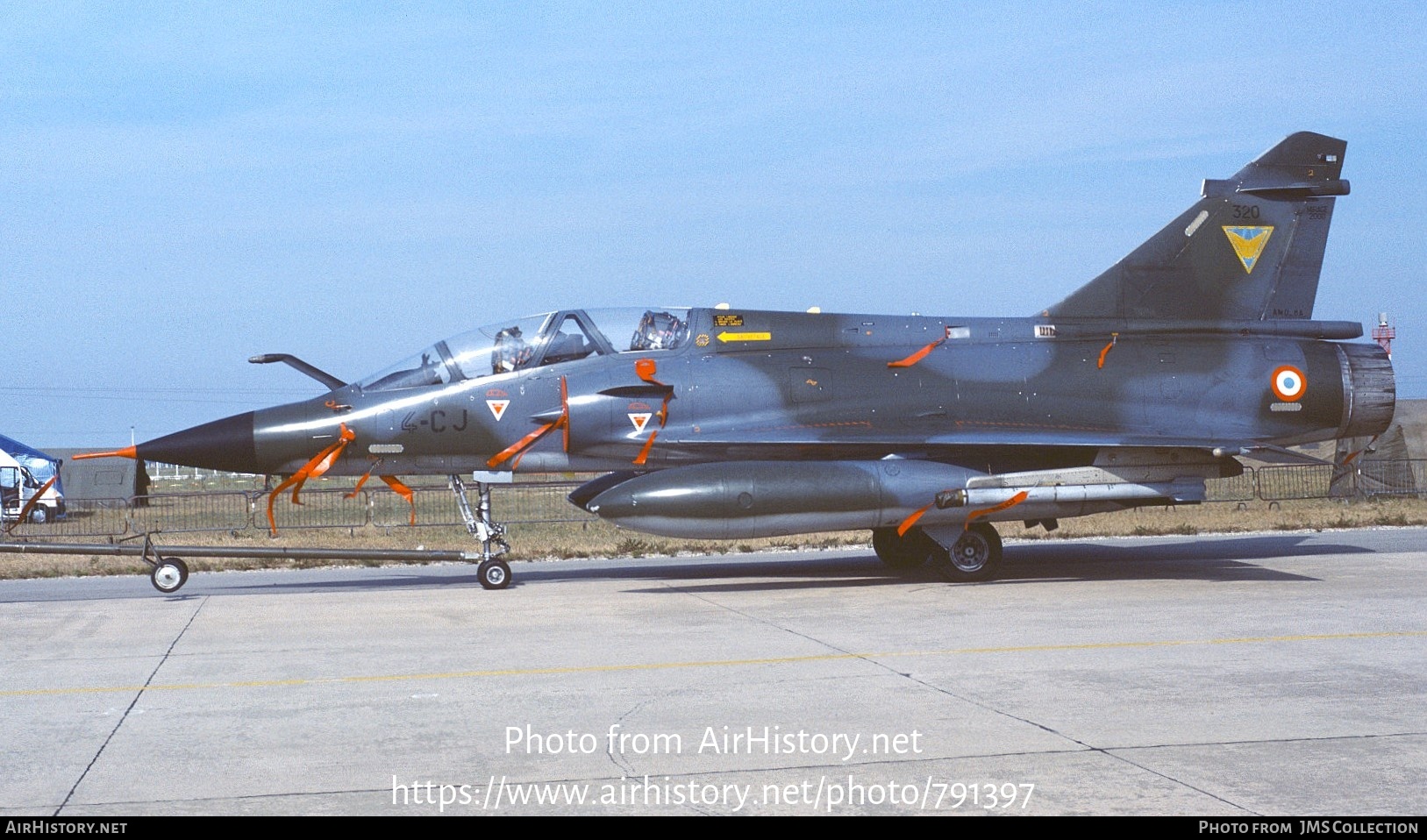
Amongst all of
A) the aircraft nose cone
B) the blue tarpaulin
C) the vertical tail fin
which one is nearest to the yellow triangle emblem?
the vertical tail fin

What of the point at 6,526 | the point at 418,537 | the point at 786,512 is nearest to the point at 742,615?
the point at 786,512

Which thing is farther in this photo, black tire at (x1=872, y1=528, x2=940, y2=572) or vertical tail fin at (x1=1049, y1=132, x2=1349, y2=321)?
vertical tail fin at (x1=1049, y1=132, x2=1349, y2=321)

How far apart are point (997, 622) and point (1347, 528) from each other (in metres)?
11.3

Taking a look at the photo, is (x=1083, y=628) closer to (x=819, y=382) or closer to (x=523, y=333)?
(x=819, y=382)

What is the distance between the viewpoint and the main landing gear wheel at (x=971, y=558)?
42.7ft

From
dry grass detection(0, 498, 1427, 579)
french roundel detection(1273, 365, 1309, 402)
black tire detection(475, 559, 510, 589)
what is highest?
french roundel detection(1273, 365, 1309, 402)

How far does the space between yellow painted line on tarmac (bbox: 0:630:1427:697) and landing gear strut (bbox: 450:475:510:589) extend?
4.69 metres

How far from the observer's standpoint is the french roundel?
45.8 ft

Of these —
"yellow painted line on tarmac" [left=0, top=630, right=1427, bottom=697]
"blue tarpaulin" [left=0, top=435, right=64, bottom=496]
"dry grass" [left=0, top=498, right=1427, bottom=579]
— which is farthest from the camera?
"blue tarpaulin" [left=0, top=435, right=64, bottom=496]

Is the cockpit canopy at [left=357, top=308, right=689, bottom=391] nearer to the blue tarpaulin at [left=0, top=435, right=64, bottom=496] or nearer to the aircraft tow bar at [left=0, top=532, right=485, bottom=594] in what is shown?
the aircraft tow bar at [left=0, top=532, right=485, bottom=594]

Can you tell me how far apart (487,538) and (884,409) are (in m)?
4.11

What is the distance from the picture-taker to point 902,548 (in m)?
14.2

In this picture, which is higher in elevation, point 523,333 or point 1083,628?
point 523,333

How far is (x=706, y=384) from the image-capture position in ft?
42.4
